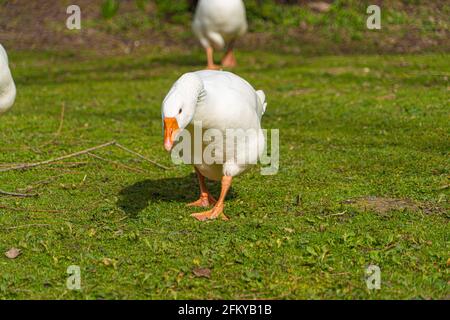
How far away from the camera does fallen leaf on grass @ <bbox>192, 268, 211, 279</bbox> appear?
452 centimetres

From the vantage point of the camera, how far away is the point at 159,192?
6477 mm

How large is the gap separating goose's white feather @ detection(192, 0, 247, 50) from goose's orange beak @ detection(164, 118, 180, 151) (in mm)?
8445

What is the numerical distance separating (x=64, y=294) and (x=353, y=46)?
1106 centimetres

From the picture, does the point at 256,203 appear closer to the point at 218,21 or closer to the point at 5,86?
the point at 5,86

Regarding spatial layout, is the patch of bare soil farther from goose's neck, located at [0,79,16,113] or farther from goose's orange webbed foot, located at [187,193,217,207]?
goose's neck, located at [0,79,16,113]

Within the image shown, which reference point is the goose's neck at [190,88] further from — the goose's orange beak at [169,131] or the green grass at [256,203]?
the green grass at [256,203]

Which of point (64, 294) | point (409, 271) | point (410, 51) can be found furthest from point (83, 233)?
point (410, 51)

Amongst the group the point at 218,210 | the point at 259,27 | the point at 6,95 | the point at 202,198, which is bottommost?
the point at 259,27

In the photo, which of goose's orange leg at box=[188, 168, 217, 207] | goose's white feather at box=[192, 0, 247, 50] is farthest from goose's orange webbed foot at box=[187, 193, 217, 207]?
goose's white feather at box=[192, 0, 247, 50]

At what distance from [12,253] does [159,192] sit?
5.85 feet

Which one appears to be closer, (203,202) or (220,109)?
(220,109)

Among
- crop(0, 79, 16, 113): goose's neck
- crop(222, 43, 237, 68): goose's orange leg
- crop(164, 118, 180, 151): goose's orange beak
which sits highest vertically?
crop(164, 118, 180, 151): goose's orange beak

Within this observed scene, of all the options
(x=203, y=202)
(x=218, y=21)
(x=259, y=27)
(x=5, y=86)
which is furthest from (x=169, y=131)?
(x=259, y=27)
